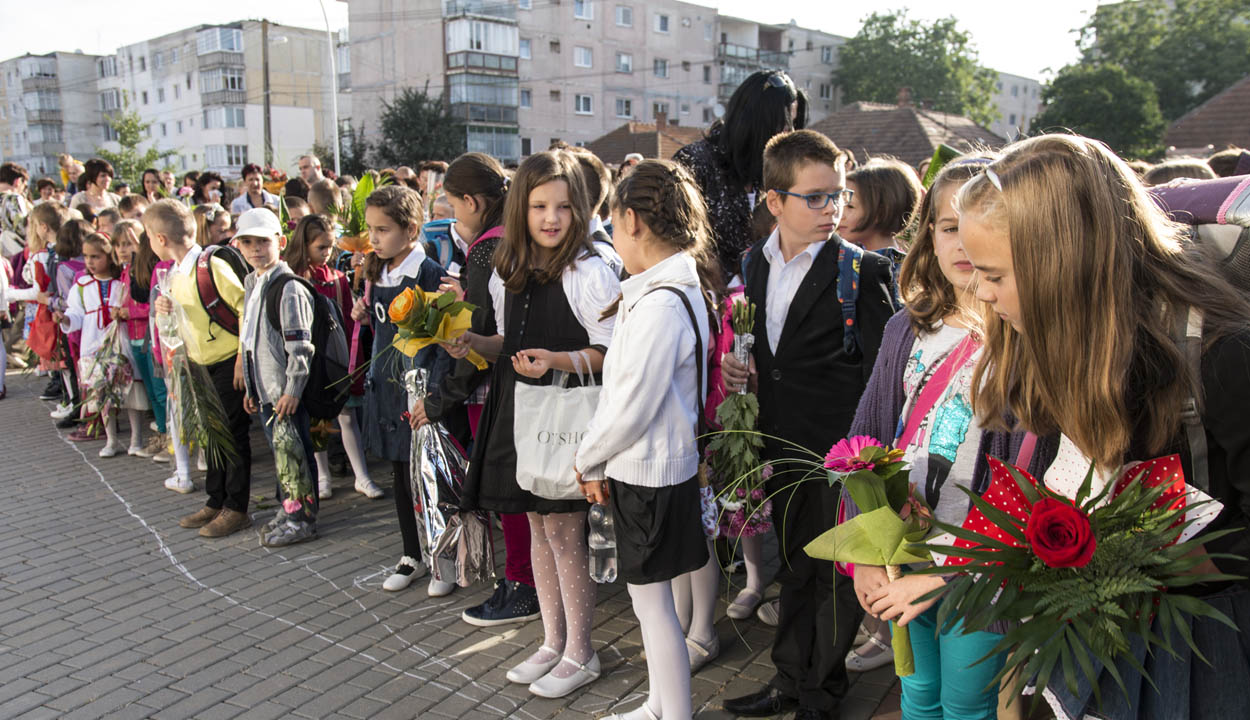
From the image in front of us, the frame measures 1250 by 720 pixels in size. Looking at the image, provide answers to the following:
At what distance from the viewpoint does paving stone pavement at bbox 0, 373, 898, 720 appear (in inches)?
141

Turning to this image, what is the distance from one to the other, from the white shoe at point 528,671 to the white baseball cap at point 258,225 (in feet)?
10.3

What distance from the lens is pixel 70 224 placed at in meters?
8.38

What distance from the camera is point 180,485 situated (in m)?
6.54

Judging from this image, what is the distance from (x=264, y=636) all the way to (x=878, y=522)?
341 centimetres

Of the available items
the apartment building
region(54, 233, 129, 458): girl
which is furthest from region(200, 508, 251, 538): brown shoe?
the apartment building

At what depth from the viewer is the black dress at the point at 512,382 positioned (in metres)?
3.57

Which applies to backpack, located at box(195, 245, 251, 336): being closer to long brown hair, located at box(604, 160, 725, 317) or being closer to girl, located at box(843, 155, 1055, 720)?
long brown hair, located at box(604, 160, 725, 317)

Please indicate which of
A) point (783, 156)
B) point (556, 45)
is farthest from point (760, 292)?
point (556, 45)

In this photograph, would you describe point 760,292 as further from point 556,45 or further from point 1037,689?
point 556,45

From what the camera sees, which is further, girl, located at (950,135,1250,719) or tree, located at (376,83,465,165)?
tree, located at (376,83,465,165)

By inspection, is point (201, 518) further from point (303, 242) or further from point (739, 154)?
point (739, 154)

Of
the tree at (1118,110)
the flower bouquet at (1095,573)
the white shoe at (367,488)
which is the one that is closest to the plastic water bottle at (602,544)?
the flower bouquet at (1095,573)

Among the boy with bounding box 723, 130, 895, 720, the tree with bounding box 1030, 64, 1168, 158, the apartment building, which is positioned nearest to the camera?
the boy with bounding box 723, 130, 895, 720

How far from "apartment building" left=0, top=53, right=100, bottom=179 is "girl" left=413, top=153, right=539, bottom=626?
93.2 metres
